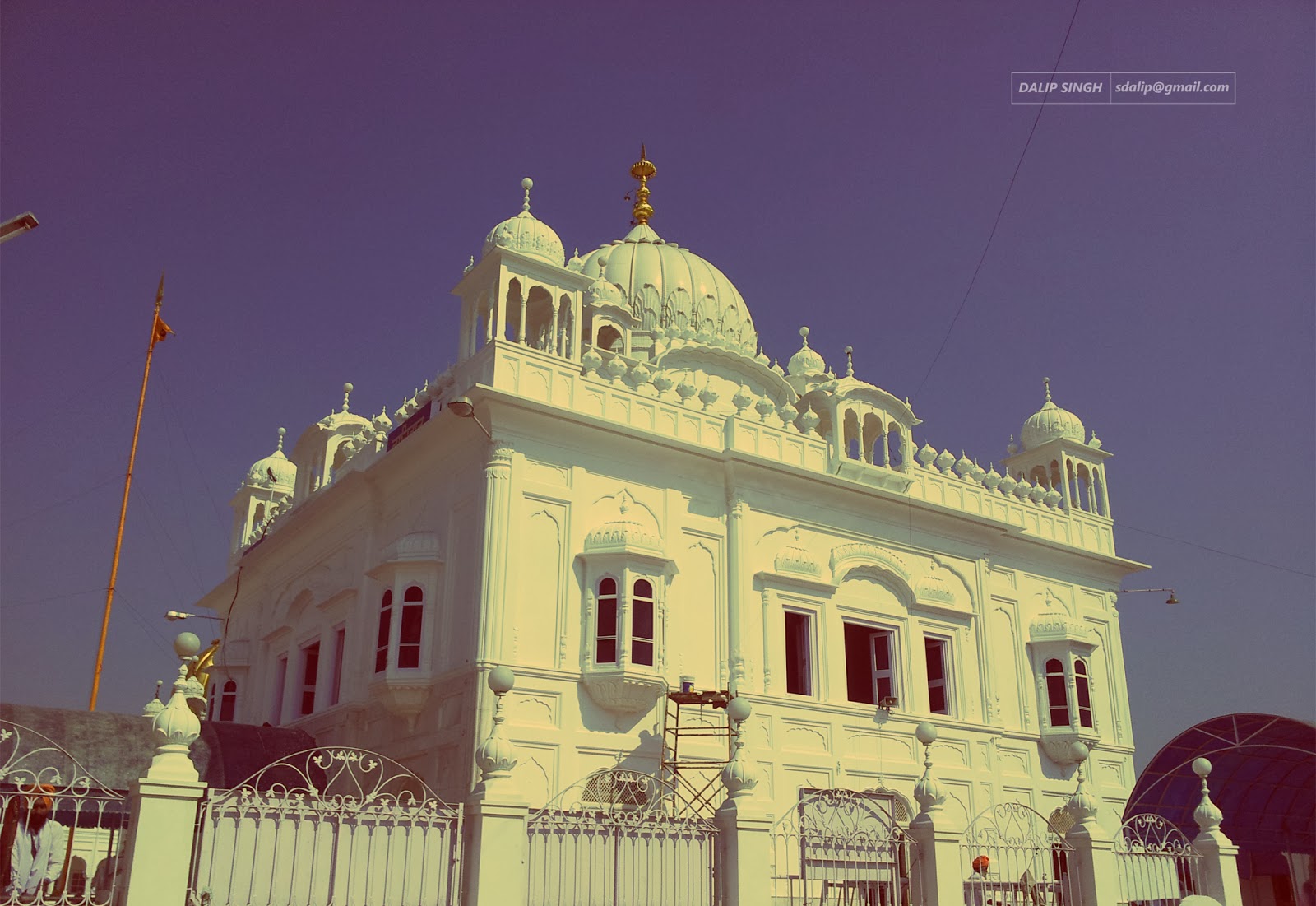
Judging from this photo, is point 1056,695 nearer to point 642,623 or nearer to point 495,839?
point 642,623

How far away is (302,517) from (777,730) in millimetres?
10870

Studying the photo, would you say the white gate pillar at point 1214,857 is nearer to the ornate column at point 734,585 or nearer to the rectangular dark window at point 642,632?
the ornate column at point 734,585

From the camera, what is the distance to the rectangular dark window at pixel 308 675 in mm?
22875

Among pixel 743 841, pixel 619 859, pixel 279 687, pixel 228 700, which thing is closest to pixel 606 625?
pixel 743 841

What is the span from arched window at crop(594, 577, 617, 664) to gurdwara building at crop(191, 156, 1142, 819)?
0.04 meters

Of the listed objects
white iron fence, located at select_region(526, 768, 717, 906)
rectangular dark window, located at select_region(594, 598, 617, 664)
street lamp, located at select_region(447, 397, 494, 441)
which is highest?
street lamp, located at select_region(447, 397, 494, 441)

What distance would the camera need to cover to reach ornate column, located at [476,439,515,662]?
17.0 m

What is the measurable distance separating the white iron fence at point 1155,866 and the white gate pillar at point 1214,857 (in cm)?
11

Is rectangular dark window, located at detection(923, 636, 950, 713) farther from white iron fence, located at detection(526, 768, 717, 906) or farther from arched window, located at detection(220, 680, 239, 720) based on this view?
arched window, located at detection(220, 680, 239, 720)

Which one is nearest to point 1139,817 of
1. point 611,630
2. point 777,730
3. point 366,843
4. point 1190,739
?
point 1190,739

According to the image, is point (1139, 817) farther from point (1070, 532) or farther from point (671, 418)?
point (1070, 532)

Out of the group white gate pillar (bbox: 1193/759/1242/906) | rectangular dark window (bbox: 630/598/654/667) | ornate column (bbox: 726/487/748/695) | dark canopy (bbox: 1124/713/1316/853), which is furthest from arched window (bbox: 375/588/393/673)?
dark canopy (bbox: 1124/713/1316/853)

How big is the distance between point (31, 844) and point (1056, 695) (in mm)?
20239

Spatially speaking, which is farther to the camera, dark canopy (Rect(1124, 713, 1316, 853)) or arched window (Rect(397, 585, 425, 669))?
arched window (Rect(397, 585, 425, 669))
